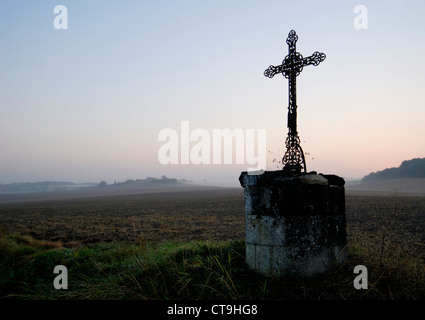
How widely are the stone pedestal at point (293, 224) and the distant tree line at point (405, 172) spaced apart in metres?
114

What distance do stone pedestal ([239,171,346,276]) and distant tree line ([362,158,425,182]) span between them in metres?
114

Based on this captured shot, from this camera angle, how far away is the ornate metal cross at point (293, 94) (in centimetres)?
507

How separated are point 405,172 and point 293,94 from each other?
122m

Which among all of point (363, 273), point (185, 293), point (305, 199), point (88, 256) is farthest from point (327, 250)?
point (88, 256)

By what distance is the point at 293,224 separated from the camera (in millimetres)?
4082

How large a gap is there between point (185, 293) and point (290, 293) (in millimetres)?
1404

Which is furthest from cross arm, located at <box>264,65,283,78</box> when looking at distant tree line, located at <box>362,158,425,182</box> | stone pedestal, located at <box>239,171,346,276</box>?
distant tree line, located at <box>362,158,425,182</box>

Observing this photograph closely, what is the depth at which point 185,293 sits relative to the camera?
153 inches

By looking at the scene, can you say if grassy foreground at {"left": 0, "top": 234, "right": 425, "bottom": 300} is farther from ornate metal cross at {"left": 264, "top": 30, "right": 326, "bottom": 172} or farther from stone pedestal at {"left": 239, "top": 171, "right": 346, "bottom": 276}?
ornate metal cross at {"left": 264, "top": 30, "right": 326, "bottom": 172}

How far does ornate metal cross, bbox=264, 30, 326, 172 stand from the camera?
5.07 meters

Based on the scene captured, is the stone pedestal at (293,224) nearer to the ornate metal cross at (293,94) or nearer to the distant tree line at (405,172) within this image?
the ornate metal cross at (293,94)

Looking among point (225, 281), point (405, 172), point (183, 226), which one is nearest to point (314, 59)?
point (225, 281)

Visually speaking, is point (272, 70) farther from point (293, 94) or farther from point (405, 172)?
point (405, 172)
